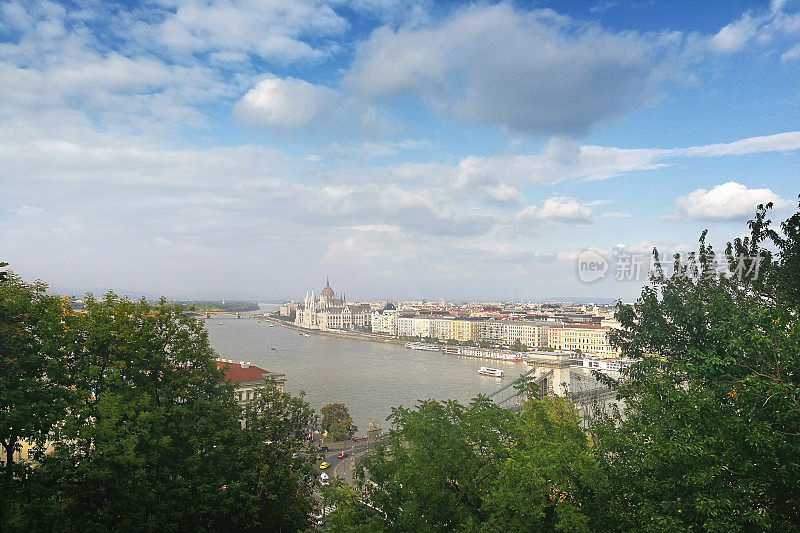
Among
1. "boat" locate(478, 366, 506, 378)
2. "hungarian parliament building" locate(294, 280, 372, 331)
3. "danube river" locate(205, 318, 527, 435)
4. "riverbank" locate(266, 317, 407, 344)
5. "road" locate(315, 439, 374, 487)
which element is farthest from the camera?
"hungarian parliament building" locate(294, 280, 372, 331)

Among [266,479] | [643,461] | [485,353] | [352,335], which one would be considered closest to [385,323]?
[352,335]

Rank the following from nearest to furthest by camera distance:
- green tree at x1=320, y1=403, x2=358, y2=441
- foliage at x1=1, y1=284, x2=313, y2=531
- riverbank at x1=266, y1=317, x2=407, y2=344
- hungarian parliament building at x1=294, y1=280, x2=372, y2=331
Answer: foliage at x1=1, y1=284, x2=313, y2=531 → green tree at x1=320, y1=403, x2=358, y2=441 → riverbank at x1=266, y1=317, x2=407, y2=344 → hungarian parliament building at x1=294, y1=280, x2=372, y2=331

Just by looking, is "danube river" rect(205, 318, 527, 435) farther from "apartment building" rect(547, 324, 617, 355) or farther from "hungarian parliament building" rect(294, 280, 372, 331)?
"hungarian parliament building" rect(294, 280, 372, 331)

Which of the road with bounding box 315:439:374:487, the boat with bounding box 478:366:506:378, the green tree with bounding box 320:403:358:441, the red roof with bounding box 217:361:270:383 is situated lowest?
the boat with bounding box 478:366:506:378

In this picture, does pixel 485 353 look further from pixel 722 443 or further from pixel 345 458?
pixel 722 443

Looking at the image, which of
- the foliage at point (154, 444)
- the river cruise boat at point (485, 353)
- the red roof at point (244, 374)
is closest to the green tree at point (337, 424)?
the red roof at point (244, 374)

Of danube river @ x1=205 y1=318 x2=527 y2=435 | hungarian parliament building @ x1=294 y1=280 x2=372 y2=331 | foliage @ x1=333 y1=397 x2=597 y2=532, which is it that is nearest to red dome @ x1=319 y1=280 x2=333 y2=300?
hungarian parliament building @ x1=294 y1=280 x2=372 y2=331
